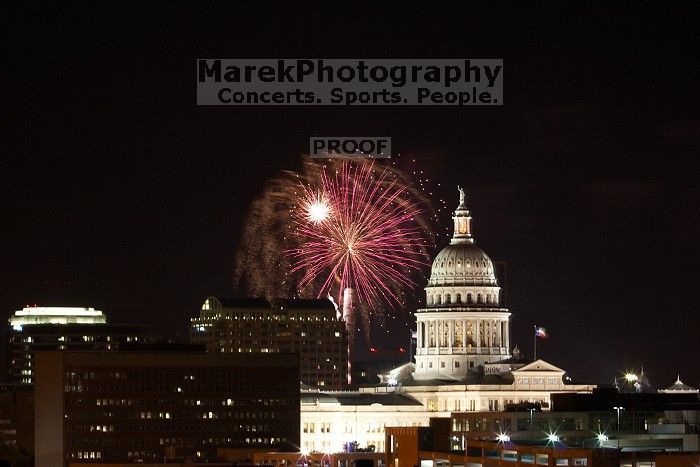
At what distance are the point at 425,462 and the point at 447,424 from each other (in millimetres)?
7077

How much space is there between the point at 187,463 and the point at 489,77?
28.1 meters

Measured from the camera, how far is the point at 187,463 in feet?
625

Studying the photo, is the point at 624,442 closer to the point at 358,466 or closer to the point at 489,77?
the point at 489,77

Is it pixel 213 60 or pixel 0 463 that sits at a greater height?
pixel 213 60

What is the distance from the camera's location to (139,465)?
198375 mm

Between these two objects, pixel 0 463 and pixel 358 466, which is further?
pixel 358 466

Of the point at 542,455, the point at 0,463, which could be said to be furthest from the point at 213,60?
the point at 0,463

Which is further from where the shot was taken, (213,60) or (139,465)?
(139,465)

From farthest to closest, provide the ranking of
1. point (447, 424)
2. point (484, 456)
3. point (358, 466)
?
point (447, 424) < point (484, 456) < point (358, 466)

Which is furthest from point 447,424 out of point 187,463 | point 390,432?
point 187,463

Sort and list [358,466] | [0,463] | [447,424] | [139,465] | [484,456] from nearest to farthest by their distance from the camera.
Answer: [0,463] < [358,466] < [484,456] < [447,424] < [139,465]

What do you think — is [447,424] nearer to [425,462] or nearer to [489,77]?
[425,462]

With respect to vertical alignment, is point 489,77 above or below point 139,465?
above

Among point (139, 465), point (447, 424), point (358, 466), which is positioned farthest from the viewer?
point (139, 465)
